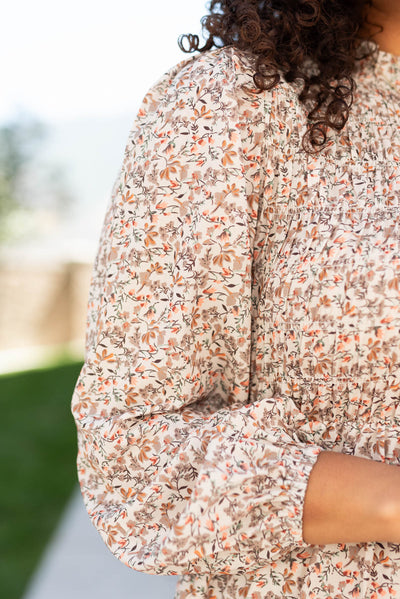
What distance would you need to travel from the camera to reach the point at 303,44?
128 cm

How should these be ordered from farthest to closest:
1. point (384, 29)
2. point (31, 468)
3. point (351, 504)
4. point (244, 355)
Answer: point (31, 468)
point (384, 29)
point (244, 355)
point (351, 504)

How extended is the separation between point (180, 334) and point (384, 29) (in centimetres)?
86

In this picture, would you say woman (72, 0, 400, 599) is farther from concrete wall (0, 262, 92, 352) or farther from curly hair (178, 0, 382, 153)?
concrete wall (0, 262, 92, 352)

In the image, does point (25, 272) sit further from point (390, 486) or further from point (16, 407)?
point (390, 486)

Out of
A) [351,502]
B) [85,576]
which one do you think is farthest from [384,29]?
[85,576]

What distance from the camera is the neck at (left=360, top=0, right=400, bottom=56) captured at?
4.74ft

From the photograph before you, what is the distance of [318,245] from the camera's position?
110cm

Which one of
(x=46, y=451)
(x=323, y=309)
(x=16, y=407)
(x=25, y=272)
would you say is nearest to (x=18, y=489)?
(x=46, y=451)

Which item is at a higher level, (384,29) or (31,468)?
(384,29)

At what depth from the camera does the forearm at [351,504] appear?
3.20ft

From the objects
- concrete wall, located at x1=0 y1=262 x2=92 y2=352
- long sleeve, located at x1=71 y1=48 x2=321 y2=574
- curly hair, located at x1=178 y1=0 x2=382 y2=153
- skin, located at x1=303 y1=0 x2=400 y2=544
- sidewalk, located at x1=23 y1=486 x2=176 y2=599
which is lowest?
concrete wall, located at x1=0 y1=262 x2=92 y2=352

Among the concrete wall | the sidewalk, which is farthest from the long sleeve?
the concrete wall

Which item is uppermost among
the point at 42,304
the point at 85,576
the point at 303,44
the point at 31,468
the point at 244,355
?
the point at 303,44

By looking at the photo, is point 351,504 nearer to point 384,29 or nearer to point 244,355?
→ point 244,355
